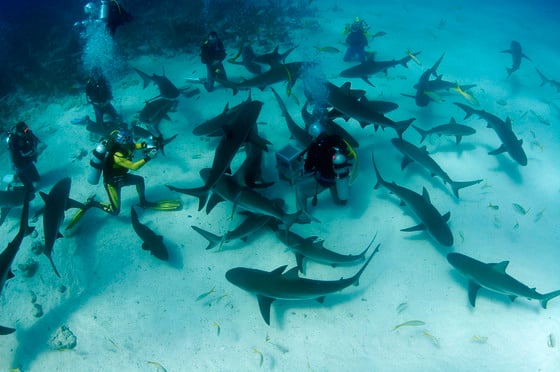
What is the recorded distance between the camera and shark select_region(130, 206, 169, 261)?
20.1 feet

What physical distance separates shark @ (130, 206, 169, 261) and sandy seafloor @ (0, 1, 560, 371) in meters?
0.32

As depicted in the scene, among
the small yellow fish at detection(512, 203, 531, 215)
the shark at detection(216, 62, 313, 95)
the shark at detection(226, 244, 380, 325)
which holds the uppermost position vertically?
the shark at detection(216, 62, 313, 95)

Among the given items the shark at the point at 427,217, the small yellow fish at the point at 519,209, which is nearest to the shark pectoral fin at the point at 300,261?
the shark at the point at 427,217

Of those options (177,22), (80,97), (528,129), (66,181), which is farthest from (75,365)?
(177,22)

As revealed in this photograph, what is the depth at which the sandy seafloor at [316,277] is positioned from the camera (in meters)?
5.15

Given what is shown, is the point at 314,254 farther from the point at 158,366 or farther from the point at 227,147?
the point at 158,366

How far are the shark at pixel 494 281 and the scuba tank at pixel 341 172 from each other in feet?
7.84

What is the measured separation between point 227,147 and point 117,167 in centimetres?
263

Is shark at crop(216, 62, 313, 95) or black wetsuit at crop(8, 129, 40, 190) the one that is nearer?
black wetsuit at crop(8, 129, 40, 190)

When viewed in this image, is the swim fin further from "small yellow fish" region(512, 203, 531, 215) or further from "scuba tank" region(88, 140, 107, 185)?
"small yellow fish" region(512, 203, 531, 215)

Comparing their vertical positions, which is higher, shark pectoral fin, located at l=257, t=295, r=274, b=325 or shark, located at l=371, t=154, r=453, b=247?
shark, located at l=371, t=154, r=453, b=247

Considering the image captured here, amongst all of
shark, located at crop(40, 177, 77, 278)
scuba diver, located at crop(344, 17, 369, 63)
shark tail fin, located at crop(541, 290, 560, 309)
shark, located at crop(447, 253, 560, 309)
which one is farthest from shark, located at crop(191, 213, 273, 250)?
scuba diver, located at crop(344, 17, 369, 63)

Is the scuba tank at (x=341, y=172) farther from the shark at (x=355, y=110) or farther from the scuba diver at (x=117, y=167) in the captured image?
the scuba diver at (x=117, y=167)

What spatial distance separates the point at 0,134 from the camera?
12258mm
